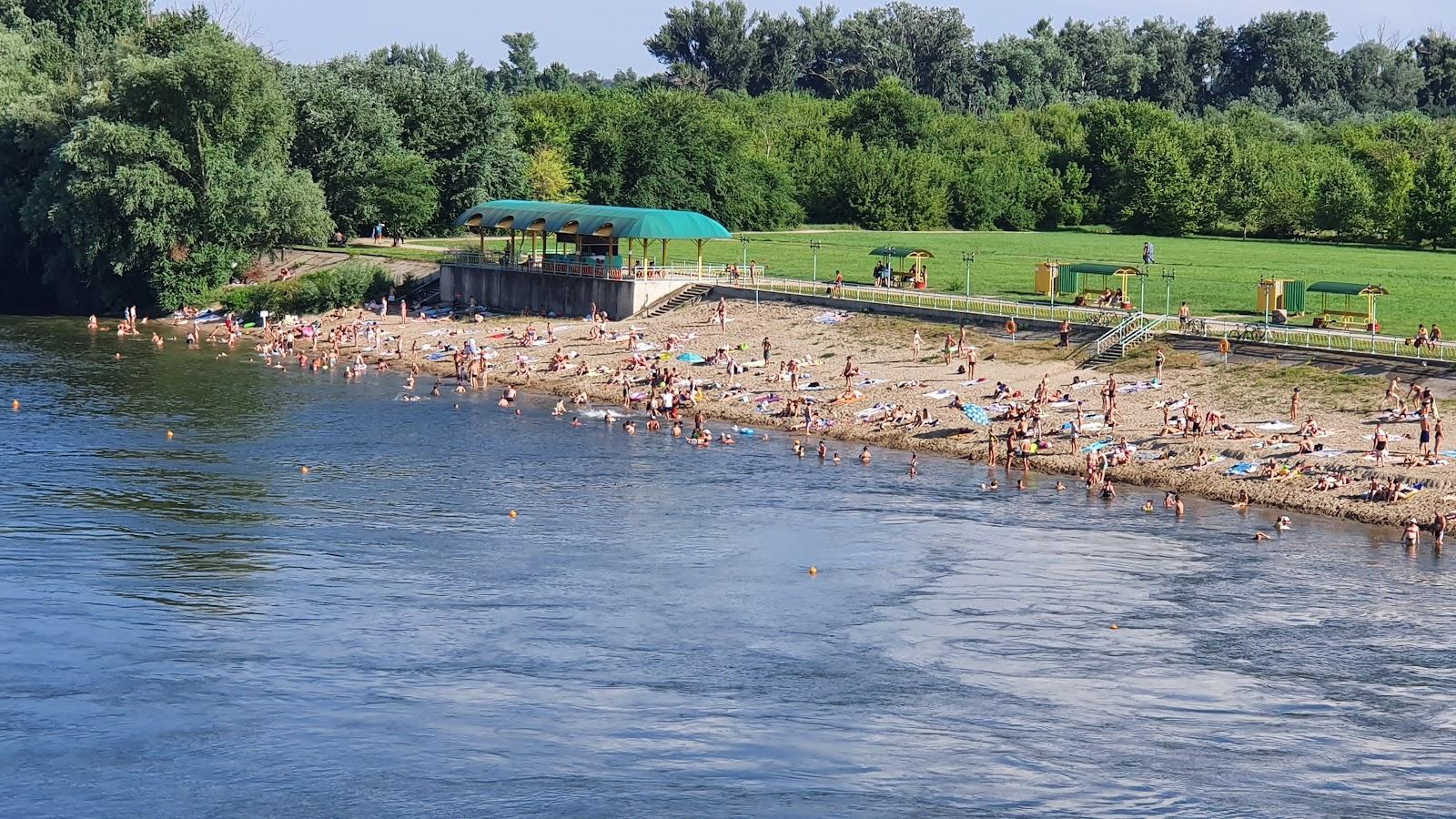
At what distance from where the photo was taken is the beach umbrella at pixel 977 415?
211ft

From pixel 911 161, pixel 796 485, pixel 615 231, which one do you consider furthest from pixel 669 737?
pixel 911 161

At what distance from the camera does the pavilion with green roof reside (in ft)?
293

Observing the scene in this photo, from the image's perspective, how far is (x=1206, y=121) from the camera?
17075 cm

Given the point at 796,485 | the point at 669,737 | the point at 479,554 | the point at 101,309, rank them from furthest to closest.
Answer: the point at 101,309, the point at 796,485, the point at 479,554, the point at 669,737

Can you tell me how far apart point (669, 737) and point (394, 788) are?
18.6ft

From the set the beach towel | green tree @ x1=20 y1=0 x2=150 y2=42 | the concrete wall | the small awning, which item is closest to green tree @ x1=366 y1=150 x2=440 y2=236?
the concrete wall

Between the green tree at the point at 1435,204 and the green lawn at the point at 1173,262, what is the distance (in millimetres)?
2378

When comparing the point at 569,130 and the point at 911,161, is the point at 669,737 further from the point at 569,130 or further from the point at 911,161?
the point at 911,161

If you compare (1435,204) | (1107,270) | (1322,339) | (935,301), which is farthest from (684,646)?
(1435,204)

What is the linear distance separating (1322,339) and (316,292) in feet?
181

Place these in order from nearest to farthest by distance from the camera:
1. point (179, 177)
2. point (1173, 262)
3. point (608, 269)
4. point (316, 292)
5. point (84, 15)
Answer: point (608, 269) < point (316, 292) < point (179, 177) < point (1173, 262) < point (84, 15)

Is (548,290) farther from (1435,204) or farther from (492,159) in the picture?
(1435,204)

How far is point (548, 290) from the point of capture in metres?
93.6

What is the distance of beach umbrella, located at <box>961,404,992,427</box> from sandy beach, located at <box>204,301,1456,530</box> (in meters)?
0.24
